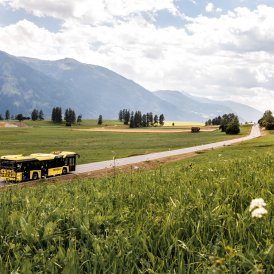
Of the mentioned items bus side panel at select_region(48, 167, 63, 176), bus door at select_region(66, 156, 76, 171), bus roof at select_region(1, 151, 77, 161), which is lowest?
bus side panel at select_region(48, 167, 63, 176)

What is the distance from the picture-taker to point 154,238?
403 centimetres

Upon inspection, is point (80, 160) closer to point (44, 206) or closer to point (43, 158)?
point (43, 158)

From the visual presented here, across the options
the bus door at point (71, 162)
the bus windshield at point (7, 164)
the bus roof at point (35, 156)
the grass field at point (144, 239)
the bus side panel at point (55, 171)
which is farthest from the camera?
the bus door at point (71, 162)

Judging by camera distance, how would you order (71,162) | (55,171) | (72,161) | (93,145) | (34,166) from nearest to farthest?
(34,166), (55,171), (71,162), (72,161), (93,145)

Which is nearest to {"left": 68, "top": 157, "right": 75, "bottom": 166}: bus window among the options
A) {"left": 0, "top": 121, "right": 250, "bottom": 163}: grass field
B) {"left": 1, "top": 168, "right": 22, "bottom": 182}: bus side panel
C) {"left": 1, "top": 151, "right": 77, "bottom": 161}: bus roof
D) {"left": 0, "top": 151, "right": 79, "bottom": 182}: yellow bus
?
{"left": 0, "top": 151, "right": 79, "bottom": 182}: yellow bus

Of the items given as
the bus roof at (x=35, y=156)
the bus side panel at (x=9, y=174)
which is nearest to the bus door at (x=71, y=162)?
the bus roof at (x=35, y=156)

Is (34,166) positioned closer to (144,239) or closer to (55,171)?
(55,171)

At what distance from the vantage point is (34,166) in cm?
4150

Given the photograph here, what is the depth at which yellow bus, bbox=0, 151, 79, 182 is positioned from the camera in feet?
128

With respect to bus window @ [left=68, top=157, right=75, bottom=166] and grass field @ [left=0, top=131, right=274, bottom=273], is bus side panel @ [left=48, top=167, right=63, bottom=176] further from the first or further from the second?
grass field @ [left=0, top=131, right=274, bottom=273]

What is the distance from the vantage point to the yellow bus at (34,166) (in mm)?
39156

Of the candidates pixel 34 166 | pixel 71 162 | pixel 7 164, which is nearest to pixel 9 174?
pixel 7 164

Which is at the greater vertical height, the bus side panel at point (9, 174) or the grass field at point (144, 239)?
the grass field at point (144, 239)

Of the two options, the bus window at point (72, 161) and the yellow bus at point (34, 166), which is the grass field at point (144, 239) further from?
the bus window at point (72, 161)
